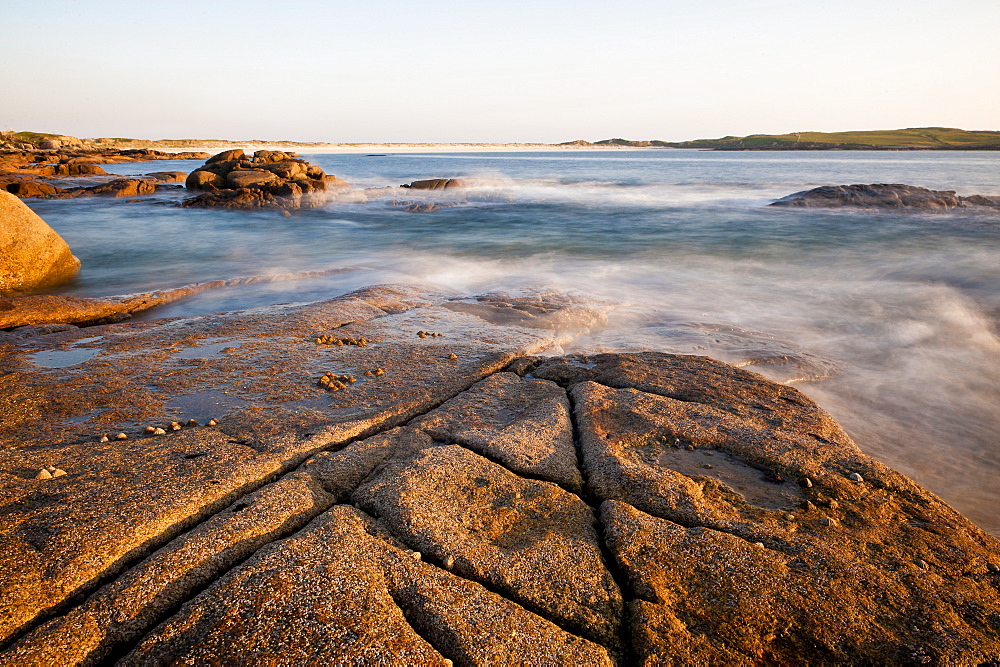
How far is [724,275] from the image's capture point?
10.5 meters

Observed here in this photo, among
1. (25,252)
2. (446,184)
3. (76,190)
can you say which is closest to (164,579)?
(25,252)

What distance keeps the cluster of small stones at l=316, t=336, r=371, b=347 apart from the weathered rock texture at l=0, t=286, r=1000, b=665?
104 cm

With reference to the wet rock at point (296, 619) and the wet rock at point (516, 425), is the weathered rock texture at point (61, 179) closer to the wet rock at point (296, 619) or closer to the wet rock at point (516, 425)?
the wet rock at point (516, 425)

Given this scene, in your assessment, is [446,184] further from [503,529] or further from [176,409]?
[503,529]

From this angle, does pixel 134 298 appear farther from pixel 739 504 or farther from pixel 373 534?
pixel 739 504

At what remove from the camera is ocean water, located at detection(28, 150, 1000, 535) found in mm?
4672

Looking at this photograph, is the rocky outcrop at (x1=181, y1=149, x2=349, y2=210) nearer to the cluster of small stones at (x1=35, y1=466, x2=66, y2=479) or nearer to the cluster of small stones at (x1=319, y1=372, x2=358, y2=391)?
the cluster of small stones at (x1=319, y1=372, x2=358, y2=391)

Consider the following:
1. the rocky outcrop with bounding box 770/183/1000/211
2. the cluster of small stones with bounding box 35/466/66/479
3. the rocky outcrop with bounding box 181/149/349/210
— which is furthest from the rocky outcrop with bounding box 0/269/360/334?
the rocky outcrop with bounding box 770/183/1000/211

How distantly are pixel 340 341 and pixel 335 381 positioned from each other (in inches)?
46.4

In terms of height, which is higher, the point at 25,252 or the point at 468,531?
the point at 25,252

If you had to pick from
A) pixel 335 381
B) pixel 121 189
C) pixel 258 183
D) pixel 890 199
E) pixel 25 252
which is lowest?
pixel 335 381

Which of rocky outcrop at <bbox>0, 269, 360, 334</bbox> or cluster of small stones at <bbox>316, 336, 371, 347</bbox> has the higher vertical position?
cluster of small stones at <bbox>316, 336, 371, 347</bbox>

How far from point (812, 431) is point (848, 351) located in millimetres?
3353

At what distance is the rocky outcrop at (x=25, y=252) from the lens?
7.77m
